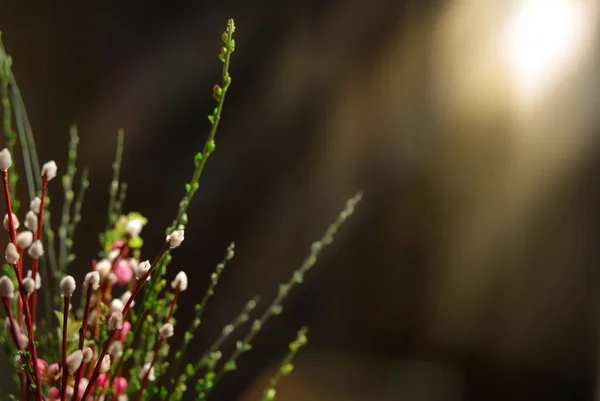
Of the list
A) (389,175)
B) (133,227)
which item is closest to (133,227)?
(133,227)

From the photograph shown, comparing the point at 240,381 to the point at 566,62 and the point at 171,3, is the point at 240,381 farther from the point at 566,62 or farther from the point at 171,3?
the point at 566,62

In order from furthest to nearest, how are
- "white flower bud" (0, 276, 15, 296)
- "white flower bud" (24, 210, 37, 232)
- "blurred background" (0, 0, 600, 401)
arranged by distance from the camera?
"blurred background" (0, 0, 600, 401) → "white flower bud" (24, 210, 37, 232) → "white flower bud" (0, 276, 15, 296)

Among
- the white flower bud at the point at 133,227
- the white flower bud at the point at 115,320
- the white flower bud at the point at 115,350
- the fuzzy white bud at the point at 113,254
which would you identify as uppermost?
the white flower bud at the point at 133,227

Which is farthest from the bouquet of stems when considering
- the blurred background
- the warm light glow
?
the warm light glow

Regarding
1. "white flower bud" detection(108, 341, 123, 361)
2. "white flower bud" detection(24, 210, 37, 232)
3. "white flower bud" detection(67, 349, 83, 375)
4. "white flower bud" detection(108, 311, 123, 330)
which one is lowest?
"white flower bud" detection(67, 349, 83, 375)

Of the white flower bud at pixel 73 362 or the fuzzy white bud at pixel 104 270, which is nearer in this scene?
the white flower bud at pixel 73 362

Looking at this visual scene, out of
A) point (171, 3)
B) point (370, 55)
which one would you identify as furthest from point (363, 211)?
point (171, 3)

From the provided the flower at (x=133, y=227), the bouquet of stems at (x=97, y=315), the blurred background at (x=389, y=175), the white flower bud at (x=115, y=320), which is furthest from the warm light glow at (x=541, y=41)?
the white flower bud at (x=115, y=320)

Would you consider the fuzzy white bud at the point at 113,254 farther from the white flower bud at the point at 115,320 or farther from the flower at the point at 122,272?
the white flower bud at the point at 115,320

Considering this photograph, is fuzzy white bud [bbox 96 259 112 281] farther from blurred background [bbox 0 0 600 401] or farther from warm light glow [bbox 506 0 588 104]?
warm light glow [bbox 506 0 588 104]
